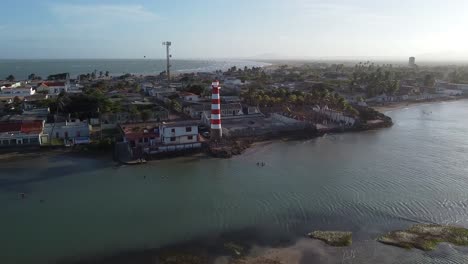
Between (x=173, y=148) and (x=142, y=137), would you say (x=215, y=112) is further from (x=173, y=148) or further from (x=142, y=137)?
(x=142, y=137)

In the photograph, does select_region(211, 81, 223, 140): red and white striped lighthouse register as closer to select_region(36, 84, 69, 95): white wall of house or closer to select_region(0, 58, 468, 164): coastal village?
select_region(0, 58, 468, 164): coastal village

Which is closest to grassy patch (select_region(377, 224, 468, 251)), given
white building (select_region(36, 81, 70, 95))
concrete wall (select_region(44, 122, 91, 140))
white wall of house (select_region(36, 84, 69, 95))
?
concrete wall (select_region(44, 122, 91, 140))

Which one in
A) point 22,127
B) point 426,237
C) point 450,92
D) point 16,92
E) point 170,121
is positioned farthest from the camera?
point 450,92

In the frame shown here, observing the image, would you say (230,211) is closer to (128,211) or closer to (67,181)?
(128,211)

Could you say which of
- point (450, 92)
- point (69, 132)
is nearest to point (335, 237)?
point (69, 132)

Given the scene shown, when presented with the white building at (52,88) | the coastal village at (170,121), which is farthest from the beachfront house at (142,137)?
the white building at (52,88)

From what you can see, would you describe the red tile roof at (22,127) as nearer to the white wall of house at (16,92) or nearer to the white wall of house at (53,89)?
the white wall of house at (16,92)
